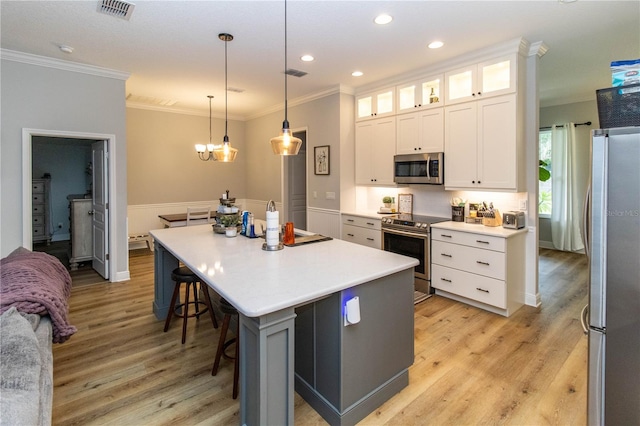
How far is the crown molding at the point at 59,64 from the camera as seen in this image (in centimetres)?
378

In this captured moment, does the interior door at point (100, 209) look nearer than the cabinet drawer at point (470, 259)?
No

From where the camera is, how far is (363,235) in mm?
4855

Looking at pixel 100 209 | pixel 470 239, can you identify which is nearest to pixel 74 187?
pixel 100 209

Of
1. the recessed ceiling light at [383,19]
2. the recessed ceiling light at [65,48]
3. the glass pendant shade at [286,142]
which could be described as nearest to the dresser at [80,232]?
the recessed ceiling light at [65,48]

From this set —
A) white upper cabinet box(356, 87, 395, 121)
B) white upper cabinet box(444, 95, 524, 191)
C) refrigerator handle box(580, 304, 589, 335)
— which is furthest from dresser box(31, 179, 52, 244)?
refrigerator handle box(580, 304, 589, 335)

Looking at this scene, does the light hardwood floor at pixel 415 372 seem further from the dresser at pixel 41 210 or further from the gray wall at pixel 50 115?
the dresser at pixel 41 210

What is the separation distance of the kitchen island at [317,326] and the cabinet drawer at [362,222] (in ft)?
6.89

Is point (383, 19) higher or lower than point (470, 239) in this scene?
higher

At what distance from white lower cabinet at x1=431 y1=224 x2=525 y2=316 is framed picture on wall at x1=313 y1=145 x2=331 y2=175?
2121 mm

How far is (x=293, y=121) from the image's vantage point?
603 cm

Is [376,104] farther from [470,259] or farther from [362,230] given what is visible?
[470,259]

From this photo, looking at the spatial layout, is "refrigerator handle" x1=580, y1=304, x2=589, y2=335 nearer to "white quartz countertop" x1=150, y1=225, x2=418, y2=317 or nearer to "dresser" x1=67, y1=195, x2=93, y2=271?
"white quartz countertop" x1=150, y1=225, x2=418, y2=317

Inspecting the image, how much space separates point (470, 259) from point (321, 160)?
9.14 ft

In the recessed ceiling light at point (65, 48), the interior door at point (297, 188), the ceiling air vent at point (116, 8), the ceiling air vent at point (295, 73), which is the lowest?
the interior door at point (297, 188)
